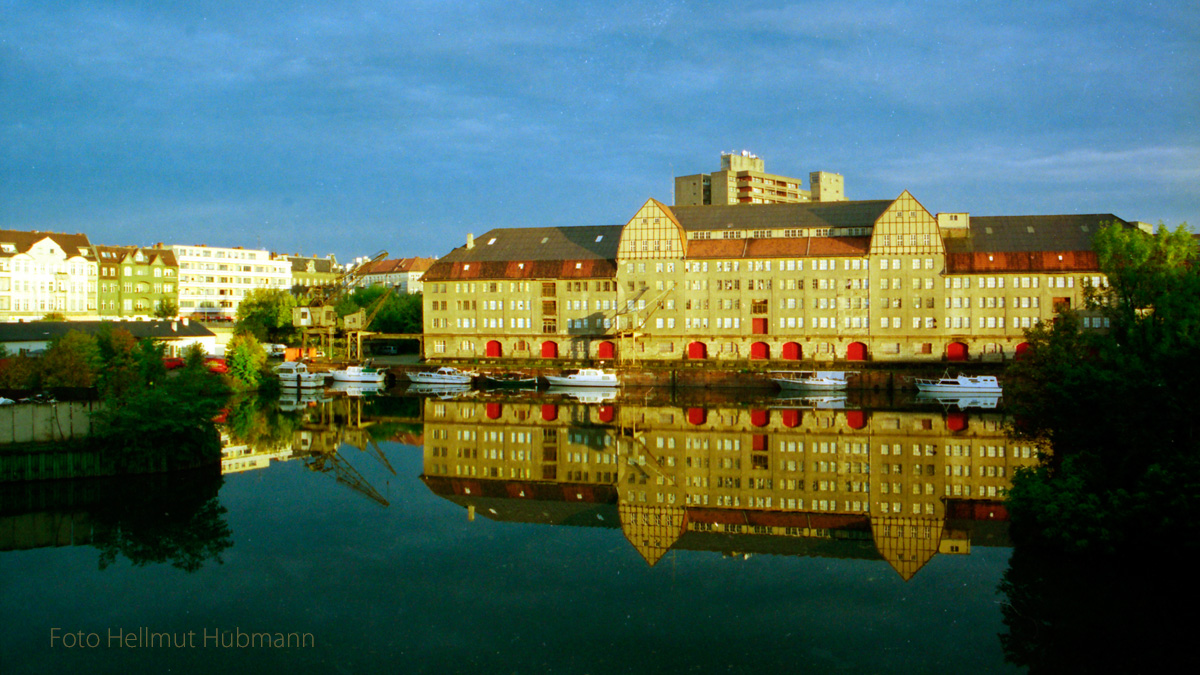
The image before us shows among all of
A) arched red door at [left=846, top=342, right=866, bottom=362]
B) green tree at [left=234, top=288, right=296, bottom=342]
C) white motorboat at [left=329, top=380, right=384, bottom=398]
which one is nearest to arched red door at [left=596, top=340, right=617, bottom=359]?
white motorboat at [left=329, top=380, right=384, bottom=398]

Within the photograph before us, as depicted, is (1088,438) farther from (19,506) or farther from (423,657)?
(19,506)

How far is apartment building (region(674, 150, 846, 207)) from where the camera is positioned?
141 meters

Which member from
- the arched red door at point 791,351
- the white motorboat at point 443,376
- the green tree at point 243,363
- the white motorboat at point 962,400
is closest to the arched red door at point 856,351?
the arched red door at point 791,351

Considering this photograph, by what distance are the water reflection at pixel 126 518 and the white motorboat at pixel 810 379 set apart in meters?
45.9

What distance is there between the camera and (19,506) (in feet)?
91.2

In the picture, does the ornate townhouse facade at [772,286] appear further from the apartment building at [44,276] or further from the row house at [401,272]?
the row house at [401,272]

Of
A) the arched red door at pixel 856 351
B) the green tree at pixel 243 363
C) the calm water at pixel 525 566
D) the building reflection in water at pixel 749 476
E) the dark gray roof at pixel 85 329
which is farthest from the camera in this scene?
the arched red door at pixel 856 351

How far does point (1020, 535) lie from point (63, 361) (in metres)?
42.3

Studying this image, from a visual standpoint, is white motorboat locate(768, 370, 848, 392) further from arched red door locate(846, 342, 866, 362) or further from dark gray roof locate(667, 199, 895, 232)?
dark gray roof locate(667, 199, 895, 232)

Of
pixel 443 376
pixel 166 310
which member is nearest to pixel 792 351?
pixel 443 376

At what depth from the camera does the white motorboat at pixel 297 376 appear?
75438mm

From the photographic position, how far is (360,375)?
77125 millimetres

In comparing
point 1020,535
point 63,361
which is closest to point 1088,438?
point 1020,535

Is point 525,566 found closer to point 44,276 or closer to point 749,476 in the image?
point 749,476
